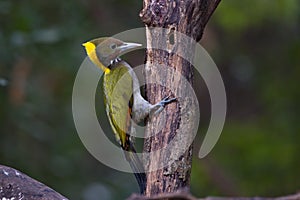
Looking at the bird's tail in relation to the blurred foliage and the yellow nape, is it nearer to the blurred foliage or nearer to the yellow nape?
the yellow nape

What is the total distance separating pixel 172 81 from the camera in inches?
116

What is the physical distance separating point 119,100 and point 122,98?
0.7 inches

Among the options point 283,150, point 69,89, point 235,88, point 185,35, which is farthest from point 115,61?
point 235,88

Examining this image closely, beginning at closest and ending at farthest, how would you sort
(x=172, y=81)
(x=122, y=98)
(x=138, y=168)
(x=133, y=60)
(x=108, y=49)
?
(x=172, y=81)
(x=138, y=168)
(x=122, y=98)
(x=108, y=49)
(x=133, y=60)

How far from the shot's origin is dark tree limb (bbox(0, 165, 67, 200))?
2.95 meters

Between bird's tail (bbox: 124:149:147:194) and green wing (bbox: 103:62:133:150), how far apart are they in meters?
0.10

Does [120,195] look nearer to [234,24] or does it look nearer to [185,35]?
[234,24]

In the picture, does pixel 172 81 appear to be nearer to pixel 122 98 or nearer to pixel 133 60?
pixel 122 98

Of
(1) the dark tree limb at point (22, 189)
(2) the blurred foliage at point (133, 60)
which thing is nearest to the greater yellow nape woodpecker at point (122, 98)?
(1) the dark tree limb at point (22, 189)

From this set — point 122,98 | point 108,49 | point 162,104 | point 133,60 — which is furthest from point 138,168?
point 133,60

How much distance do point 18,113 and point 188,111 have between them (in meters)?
2.03

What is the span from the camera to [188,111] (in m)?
2.93

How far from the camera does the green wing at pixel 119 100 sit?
3305mm

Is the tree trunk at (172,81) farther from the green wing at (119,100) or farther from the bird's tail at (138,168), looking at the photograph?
the green wing at (119,100)
